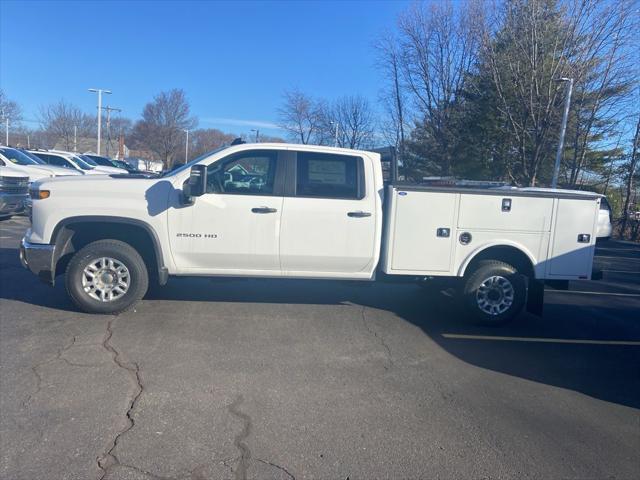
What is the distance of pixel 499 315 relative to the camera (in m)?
6.41

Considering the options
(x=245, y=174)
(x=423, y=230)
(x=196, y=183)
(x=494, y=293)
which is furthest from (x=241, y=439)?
(x=494, y=293)

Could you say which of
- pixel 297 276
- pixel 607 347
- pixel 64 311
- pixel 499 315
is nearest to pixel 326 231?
pixel 297 276

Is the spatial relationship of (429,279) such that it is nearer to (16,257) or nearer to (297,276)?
(297,276)

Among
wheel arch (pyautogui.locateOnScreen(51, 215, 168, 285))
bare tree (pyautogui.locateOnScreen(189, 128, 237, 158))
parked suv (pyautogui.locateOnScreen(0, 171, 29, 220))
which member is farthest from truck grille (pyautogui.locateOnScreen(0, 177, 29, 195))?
bare tree (pyautogui.locateOnScreen(189, 128, 237, 158))

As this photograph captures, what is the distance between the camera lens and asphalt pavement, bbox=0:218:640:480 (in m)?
3.30

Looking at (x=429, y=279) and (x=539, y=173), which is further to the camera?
(x=539, y=173)

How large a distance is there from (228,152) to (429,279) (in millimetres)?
2944

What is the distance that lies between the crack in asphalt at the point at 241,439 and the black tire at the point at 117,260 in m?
2.44

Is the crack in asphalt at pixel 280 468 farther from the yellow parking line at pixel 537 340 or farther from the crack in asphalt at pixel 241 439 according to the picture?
the yellow parking line at pixel 537 340

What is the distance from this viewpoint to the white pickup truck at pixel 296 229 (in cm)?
580

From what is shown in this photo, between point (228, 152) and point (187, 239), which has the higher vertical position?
point (228, 152)

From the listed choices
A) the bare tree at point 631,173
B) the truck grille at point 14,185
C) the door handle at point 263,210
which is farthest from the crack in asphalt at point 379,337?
the bare tree at point 631,173

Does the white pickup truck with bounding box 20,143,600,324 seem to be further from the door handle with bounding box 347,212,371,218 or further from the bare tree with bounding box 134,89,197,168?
the bare tree with bounding box 134,89,197,168

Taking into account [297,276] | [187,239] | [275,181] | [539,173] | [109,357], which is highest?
[539,173]
